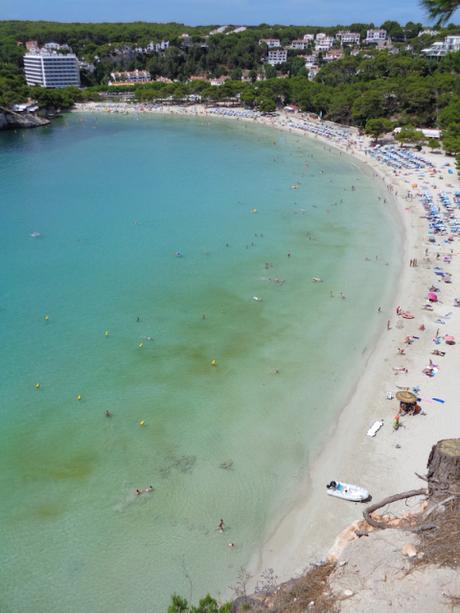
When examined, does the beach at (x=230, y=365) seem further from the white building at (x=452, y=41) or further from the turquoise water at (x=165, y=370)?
the white building at (x=452, y=41)

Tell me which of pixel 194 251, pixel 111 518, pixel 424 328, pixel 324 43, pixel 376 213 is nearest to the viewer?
pixel 111 518

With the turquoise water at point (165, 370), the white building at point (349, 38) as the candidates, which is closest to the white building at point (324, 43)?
the white building at point (349, 38)

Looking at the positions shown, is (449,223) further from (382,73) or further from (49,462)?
(382,73)

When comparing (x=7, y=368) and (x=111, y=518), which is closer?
(x=111, y=518)

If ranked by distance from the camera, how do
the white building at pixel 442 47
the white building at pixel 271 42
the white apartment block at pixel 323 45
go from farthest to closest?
the white apartment block at pixel 323 45, the white building at pixel 271 42, the white building at pixel 442 47

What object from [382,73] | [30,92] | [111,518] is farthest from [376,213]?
[30,92]

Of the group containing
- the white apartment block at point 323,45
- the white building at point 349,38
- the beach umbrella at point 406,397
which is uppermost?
the white building at point 349,38
